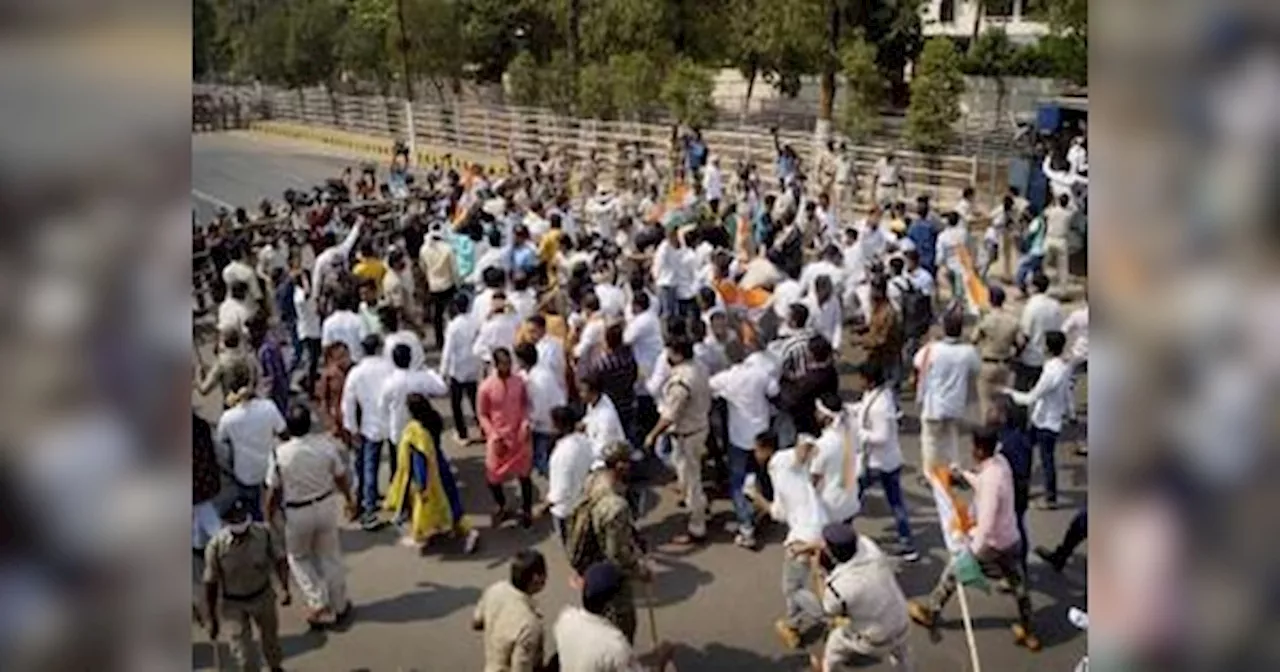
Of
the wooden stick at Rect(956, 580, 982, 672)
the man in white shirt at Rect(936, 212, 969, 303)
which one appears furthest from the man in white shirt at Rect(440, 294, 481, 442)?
the man in white shirt at Rect(936, 212, 969, 303)

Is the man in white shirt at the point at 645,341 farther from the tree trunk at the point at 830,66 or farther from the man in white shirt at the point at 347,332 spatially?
the tree trunk at the point at 830,66

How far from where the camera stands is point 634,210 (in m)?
16.5

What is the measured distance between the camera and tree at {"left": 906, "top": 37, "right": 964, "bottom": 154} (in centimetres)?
2227

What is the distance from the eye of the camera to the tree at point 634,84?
29.1m

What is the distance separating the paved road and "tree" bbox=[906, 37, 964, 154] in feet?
46.0

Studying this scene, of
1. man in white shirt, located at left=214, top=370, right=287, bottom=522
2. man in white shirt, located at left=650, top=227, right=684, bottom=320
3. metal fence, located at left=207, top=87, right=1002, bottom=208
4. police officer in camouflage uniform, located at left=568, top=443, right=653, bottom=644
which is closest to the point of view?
police officer in camouflage uniform, located at left=568, top=443, right=653, bottom=644

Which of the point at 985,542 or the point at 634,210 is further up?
the point at 634,210

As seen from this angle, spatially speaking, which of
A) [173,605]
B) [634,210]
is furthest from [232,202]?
[173,605]

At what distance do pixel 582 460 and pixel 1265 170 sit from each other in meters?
6.29

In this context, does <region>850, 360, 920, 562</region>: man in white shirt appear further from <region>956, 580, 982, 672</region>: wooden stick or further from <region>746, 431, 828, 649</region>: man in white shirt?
<region>956, 580, 982, 672</region>: wooden stick

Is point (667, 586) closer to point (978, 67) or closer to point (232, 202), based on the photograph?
point (232, 202)

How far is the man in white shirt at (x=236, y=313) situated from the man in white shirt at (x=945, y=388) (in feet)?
16.7

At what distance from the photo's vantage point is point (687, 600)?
7586 millimetres

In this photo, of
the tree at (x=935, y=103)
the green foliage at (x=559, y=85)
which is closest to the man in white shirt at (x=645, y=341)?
the tree at (x=935, y=103)
